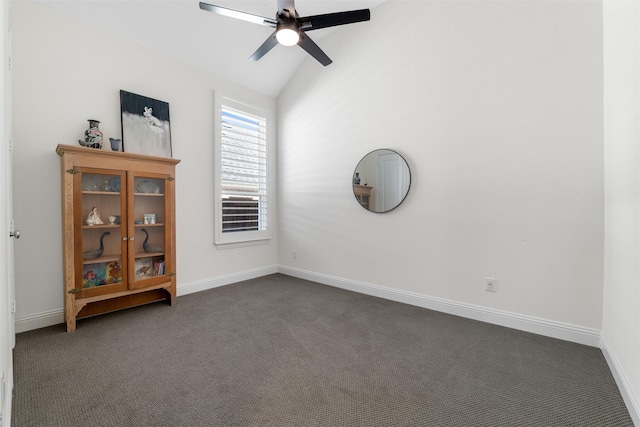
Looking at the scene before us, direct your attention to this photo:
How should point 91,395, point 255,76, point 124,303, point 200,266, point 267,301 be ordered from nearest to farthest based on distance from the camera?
point 91,395, point 124,303, point 267,301, point 200,266, point 255,76

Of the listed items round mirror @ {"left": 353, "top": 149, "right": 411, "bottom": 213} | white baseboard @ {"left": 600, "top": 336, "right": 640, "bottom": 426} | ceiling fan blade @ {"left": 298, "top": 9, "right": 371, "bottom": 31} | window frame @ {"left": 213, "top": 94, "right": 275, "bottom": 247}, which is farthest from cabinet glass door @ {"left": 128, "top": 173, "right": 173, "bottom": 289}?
white baseboard @ {"left": 600, "top": 336, "right": 640, "bottom": 426}

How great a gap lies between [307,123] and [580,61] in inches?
113

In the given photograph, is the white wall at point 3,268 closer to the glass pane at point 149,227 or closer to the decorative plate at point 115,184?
the decorative plate at point 115,184

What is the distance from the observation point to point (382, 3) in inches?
128

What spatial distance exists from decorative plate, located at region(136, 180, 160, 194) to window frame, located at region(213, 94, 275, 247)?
841 mm

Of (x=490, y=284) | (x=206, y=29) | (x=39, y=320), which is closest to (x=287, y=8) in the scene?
(x=206, y=29)

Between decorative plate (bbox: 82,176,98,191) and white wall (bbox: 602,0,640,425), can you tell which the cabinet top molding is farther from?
white wall (bbox: 602,0,640,425)

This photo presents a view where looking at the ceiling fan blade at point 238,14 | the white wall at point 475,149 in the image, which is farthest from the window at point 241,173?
the ceiling fan blade at point 238,14

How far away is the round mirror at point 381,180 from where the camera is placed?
3.13 metres

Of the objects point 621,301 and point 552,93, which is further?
point 552,93

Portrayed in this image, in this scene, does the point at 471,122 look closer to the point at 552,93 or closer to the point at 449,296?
the point at 552,93

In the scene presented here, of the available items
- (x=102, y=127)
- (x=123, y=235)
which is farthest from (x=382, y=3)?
(x=123, y=235)

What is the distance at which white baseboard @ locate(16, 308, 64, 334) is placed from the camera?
236 cm

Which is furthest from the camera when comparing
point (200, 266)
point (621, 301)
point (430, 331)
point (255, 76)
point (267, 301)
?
point (255, 76)
